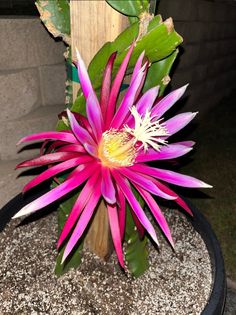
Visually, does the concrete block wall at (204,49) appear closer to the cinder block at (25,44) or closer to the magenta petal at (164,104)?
the cinder block at (25,44)

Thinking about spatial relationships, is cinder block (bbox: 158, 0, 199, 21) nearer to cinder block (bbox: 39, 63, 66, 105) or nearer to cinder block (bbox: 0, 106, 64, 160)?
cinder block (bbox: 39, 63, 66, 105)

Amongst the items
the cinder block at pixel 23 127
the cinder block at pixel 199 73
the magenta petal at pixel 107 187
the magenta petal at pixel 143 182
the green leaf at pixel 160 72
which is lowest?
the cinder block at pixel 199 73

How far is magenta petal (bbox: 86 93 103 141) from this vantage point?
0.59 metres

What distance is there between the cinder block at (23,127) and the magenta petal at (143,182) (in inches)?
22.2

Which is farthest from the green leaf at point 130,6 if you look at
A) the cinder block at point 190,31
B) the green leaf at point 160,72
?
the cinder block at point 190,31

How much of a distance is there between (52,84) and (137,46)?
23.6 inches

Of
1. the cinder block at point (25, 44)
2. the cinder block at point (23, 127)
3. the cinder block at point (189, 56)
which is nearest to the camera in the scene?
the cinder block at point (25, 44)

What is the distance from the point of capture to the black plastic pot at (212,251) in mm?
803

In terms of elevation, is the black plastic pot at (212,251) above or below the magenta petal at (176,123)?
below

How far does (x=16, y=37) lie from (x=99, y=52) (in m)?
0.45

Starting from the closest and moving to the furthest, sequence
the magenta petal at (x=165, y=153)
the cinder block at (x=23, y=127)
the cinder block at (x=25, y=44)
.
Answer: the magenta petal at (x=165, y=153), the cinder block at (x=25, y=44), the cinder block at (x=23, y=127)

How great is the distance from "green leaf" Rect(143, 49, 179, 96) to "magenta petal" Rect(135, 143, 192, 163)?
0.52 feet

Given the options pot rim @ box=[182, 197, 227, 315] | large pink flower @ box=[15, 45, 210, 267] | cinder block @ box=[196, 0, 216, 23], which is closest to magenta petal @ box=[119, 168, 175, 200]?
large pink flower @ box=[15, 45, 210, 267]

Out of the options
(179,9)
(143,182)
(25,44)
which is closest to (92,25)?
(143,182)
